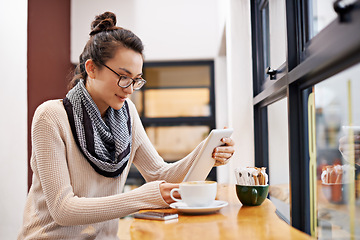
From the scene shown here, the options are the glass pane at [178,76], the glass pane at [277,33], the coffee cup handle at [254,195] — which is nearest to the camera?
the coffee cup handle at [254,195]

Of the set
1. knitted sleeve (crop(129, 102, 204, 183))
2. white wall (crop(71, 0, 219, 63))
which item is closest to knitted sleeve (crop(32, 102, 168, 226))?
knitted sleeve (crop(129, 102, 204, 183))

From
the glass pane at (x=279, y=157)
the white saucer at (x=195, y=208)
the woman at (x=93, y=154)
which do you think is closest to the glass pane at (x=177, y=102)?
the glass pane at (x=279, y=157)

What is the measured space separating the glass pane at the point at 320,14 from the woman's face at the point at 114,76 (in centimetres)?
67

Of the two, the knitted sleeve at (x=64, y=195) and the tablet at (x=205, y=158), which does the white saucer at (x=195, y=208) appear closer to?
the knitted sleeve at (x=64, y=195)

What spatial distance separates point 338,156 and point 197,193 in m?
0.44

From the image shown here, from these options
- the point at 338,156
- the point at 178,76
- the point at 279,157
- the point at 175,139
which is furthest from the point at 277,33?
the point at 175,139

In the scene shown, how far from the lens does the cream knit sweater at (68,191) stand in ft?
3.91

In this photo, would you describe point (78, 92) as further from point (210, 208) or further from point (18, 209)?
point (18, 209)

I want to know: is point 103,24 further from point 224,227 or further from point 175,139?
point 175,139

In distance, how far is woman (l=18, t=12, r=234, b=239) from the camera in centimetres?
120

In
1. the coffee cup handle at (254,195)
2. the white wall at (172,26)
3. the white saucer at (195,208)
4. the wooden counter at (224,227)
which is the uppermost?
the white wall at (172,26)

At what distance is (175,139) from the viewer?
4.12m

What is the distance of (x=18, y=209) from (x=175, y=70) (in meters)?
2.33

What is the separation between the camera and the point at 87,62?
4.92ft
